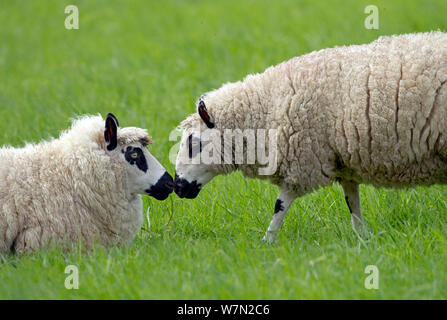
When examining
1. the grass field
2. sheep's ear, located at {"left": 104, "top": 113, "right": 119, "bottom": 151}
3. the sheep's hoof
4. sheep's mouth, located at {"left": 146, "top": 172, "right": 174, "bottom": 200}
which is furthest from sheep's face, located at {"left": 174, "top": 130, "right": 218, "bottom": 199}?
the sheep's hoof

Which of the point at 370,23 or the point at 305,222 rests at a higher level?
the point at 370,23

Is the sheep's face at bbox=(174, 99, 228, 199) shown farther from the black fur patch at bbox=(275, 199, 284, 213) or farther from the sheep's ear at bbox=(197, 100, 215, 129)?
the black fur patch at bbox=(275, 199, 284, 213)

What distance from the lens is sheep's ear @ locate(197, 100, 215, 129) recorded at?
5.82 m

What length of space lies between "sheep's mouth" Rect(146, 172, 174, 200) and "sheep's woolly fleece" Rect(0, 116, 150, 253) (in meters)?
0.21

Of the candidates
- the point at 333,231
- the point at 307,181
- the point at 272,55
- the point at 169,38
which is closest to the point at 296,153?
the point at 307,181

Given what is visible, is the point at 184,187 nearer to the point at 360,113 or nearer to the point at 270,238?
the point at 270,238

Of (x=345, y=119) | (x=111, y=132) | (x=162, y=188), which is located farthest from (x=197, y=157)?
(x=345, y=119)

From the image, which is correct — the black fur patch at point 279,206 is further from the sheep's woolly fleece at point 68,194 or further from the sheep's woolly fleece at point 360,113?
the sheep's woolly fleece at point 68,194

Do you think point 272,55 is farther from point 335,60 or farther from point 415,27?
point 335,60

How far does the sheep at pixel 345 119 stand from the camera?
17.1ft

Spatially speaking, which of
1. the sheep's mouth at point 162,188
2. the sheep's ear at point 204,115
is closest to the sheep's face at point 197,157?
the sheep's ear at point 204,115

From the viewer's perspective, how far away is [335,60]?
18.4 feet
